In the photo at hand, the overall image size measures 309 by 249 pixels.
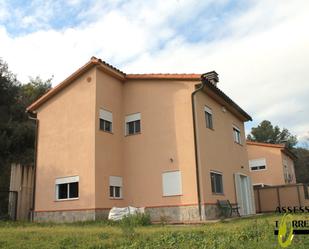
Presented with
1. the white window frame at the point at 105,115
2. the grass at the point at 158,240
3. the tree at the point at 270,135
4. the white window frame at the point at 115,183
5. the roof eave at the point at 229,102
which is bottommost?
the grass at the point at 158,240

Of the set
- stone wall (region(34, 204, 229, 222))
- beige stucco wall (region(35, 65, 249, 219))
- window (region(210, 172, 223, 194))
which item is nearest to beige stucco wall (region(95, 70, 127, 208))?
beige stucco wall (region(35, 65, 249, 219))

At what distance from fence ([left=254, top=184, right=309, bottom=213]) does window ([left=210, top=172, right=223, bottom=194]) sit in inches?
321

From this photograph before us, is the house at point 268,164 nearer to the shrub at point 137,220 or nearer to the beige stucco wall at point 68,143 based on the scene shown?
the beige stucco wall at point 68,143

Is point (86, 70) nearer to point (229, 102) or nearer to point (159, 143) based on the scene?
point (159, 143)

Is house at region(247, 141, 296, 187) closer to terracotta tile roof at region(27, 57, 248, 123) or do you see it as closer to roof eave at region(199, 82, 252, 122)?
roof eave at region(199, 82, 252, 122)

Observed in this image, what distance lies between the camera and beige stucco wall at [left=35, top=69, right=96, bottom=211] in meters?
18.6

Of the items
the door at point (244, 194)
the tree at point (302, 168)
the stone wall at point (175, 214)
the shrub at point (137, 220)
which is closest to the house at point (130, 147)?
the stone wall at point (175, 214)

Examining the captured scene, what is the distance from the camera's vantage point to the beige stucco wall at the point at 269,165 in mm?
35781

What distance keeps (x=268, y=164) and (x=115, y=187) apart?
70.0 feet

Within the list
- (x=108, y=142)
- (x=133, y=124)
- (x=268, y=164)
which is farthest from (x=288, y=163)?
(x=108, y=142)

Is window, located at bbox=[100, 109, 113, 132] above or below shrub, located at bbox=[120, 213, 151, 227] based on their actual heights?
above

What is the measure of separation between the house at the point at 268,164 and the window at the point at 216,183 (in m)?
16.8

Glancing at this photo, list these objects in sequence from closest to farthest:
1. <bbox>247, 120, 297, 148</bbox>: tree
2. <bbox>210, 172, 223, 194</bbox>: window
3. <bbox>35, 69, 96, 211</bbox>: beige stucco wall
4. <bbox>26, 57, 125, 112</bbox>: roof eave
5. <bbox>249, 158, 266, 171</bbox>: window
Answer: <bbox>35, 69, 96, 211</bbox>: beige stucco wall
<bbox>210, 172, 223, 194</bbox>: window
<bbox>26, 57, 125, 112</bbox>: roof eave
<bbox>249, 158, 266, 171</bbox>: window
<bbox>247, 120, 297, 148</bbox>: tree

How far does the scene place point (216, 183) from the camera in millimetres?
19672
